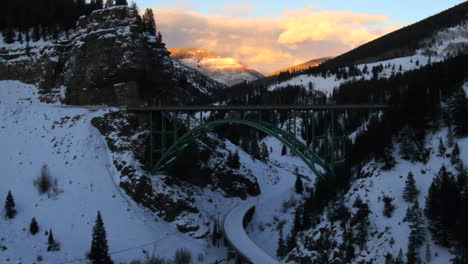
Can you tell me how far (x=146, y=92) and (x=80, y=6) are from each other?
36.5 meters

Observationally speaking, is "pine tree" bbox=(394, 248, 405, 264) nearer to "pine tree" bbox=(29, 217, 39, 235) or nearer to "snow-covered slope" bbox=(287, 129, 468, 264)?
"snow-covered slope" bbox=(287, 129, 468, 264)

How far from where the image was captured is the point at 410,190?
110ft

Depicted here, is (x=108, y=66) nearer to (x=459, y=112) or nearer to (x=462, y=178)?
(x=459, y=112)

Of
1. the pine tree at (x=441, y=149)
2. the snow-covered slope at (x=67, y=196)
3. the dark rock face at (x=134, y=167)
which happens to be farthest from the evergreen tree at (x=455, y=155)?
the dark rock face at (x=134, y=167)

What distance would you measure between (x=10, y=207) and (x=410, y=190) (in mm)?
40437

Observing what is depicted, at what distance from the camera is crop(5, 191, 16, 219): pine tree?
4659 centimetres

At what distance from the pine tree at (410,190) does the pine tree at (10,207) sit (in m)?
39.8

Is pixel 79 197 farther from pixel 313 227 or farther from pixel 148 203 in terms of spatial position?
pixel 313 227

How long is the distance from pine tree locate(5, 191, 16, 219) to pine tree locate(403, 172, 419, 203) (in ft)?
131

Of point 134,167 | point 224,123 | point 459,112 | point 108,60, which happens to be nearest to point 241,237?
point 224,123

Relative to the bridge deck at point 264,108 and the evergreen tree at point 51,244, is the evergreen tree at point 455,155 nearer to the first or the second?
the bridge deck at point 264,108

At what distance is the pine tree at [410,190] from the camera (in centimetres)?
3331

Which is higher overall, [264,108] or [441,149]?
[264,108]

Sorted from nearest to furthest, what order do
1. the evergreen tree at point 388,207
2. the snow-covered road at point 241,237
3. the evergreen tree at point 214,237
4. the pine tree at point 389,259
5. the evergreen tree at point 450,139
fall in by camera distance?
the pine tree at point 389,259 → the evergreen tree at point 388,207 → the evergreen tree at point 450,139 → the snow-covered road at point 241,237 → the evergreen tree at point 214,237
